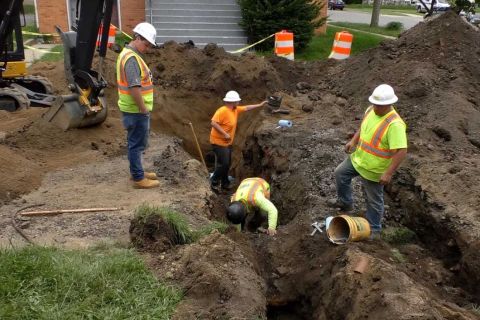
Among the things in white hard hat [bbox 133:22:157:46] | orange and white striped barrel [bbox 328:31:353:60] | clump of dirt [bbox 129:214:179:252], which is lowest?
clump of dirt [bbox 129:214:179:252]

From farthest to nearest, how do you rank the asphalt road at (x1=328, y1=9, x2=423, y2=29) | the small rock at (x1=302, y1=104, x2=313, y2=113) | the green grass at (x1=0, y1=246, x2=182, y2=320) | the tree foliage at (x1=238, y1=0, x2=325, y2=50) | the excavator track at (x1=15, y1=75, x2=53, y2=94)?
the asphalt road at (x1=328, y1=9, x2=423, y2=29) < the tree foliage at (x1=238, y1=0, x2=325, y2=50) < the excavator track at (x1=15, y1=75, x2=53, y2=94) < the small rock at (x1=302, y1=104, x2=313, y2=113) < the green grass at (x1=0, y1=246, x2=182, y2=320)

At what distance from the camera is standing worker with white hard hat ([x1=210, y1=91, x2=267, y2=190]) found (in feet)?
32.7

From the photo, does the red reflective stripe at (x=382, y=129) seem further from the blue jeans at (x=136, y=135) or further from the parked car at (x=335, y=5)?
the parked car at (x=335, y=5)

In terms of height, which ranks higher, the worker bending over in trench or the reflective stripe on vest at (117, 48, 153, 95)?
the reflective stripe on vest at (117, 48, 153, 95)

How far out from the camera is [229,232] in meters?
6.82

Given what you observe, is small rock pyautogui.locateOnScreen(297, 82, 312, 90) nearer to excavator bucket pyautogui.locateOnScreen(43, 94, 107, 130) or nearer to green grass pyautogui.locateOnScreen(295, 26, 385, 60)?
excavator bucket pyautogui.locateOnScreen(43, 94, 107, 130)

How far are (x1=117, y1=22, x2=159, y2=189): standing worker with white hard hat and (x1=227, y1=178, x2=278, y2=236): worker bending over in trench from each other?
1374 mm

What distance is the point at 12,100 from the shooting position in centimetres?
1128

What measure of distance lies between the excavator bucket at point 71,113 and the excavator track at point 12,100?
1.41 m

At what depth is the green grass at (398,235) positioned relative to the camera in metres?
7.10

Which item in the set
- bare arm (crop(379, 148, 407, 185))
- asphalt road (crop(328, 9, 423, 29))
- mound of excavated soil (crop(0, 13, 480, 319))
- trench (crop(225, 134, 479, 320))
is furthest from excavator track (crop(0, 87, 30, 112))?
asphalt road (crop(328, 9, 423, 29))

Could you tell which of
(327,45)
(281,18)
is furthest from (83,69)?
(327,45)

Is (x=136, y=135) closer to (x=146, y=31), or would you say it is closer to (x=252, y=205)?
(x=146, y=31)

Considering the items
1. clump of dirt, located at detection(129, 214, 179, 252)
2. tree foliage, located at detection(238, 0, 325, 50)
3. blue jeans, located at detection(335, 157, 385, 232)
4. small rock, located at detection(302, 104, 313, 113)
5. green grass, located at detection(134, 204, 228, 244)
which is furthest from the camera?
tree foliage, located at detection(238, 0, 325, 50)
